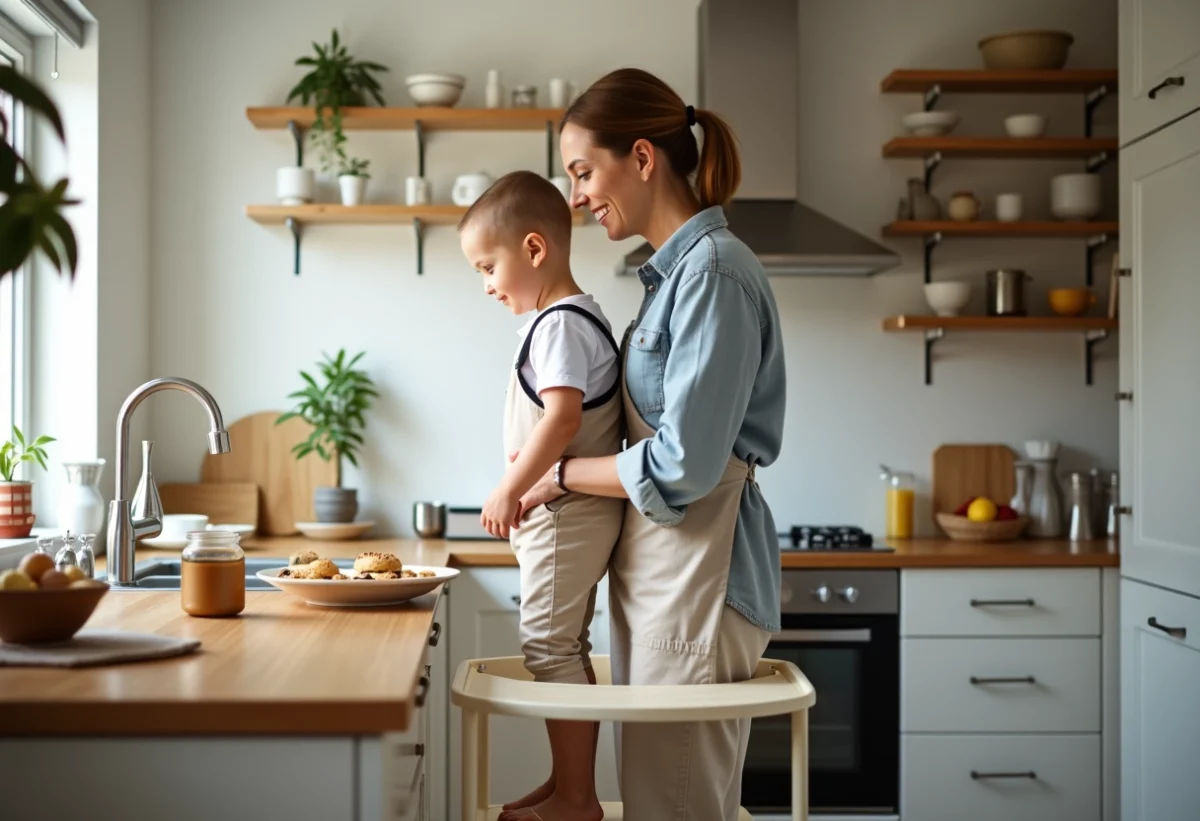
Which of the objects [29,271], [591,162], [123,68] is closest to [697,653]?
[591,162]

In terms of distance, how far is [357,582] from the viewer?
1.78m

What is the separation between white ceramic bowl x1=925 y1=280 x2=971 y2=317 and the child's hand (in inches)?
83.2

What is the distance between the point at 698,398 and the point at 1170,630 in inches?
71.7

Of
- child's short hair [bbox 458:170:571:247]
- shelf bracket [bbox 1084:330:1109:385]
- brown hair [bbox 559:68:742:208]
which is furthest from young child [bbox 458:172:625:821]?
shelf bracket [bbox 1084:330:1109:385]

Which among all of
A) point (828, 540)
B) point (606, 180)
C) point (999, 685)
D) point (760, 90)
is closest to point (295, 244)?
point (760, 90)

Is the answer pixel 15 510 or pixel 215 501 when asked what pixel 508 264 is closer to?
pixel 15 510

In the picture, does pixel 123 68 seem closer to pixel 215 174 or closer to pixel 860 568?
pixel 215 174

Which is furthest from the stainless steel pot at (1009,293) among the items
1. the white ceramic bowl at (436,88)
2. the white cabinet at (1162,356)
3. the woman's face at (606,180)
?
the woman's face at (606,180)

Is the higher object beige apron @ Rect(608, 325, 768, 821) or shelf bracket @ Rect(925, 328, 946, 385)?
shelf bracket @ Rect(925, 328, 946, 385)

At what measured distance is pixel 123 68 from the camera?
10.7ft

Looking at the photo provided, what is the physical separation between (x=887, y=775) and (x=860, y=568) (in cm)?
53

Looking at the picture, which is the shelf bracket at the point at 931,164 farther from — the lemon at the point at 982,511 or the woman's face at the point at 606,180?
the woman's face at the point at 606,180

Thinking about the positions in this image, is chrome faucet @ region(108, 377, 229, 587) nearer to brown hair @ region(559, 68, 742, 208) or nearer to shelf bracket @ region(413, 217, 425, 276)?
brown hair @ region(559, 68, 742, 208)

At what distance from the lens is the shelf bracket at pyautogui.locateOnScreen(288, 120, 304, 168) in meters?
3.45
